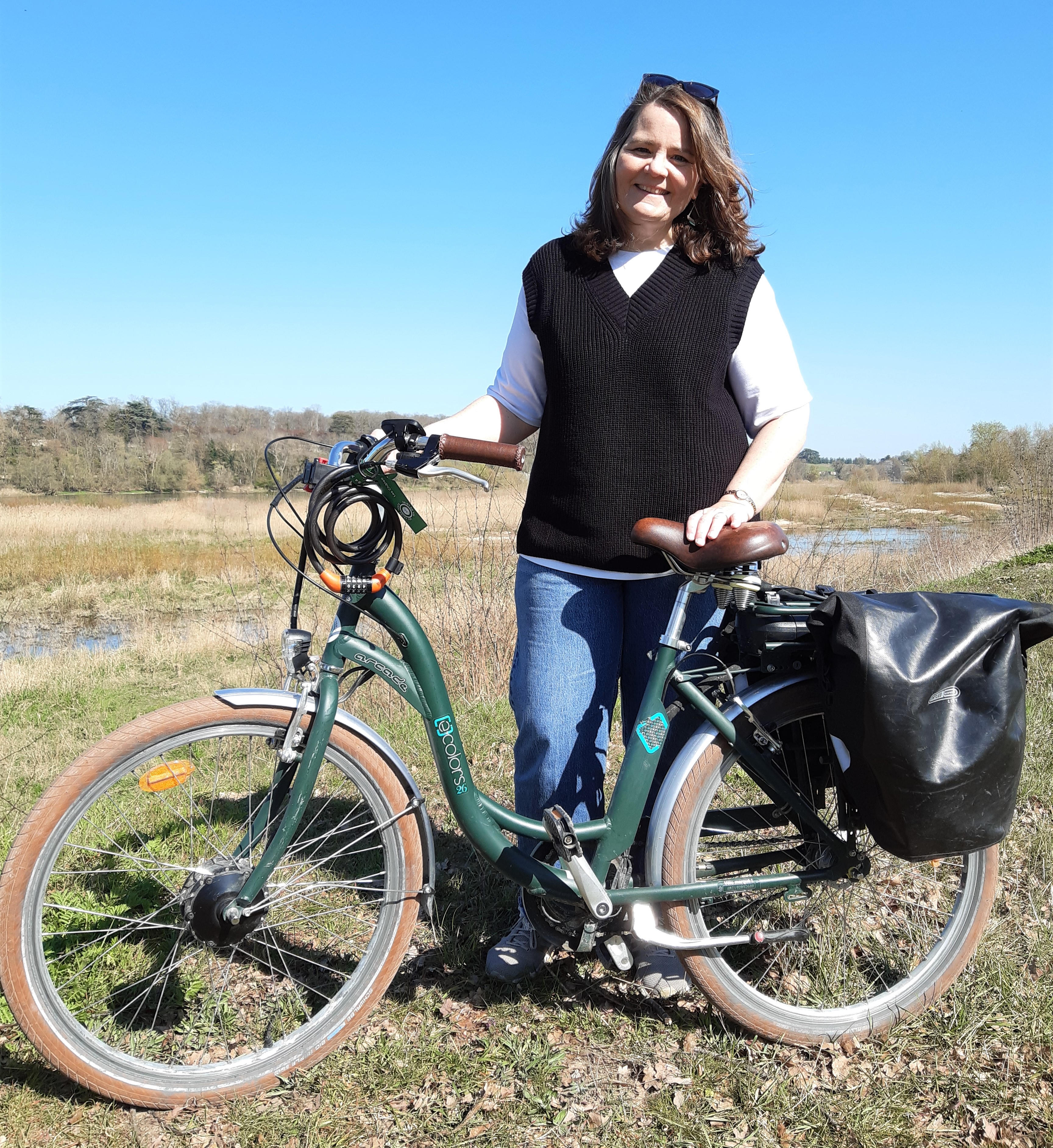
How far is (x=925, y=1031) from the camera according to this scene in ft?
7.07

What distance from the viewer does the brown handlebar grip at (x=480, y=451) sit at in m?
1.91

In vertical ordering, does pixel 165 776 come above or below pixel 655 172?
below

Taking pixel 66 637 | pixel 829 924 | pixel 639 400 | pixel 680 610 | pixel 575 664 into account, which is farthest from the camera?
pixel 66 637

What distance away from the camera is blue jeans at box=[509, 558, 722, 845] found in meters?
2.23

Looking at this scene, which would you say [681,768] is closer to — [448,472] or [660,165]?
[448,472]

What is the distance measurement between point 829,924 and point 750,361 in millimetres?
1609

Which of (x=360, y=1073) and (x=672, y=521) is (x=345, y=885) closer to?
(x=360, y=1073)

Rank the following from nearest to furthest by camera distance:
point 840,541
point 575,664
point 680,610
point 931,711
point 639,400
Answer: point 931,711 < point 680,610 < point 639,400 < point 575,664 < point 840,541

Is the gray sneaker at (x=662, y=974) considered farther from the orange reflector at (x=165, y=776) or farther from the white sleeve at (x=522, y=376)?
the white sleeve at (x=522, y=376)

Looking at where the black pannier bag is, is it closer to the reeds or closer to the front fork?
the front fork

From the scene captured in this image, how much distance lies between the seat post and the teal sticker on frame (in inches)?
6.9

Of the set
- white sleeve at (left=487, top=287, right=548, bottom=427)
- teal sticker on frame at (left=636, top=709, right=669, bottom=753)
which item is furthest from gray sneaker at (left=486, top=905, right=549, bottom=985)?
white sleeve at (left=487, top=287, right=548, bottom=427)

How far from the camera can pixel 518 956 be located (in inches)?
95.4

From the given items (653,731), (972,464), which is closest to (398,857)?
(653,731)
